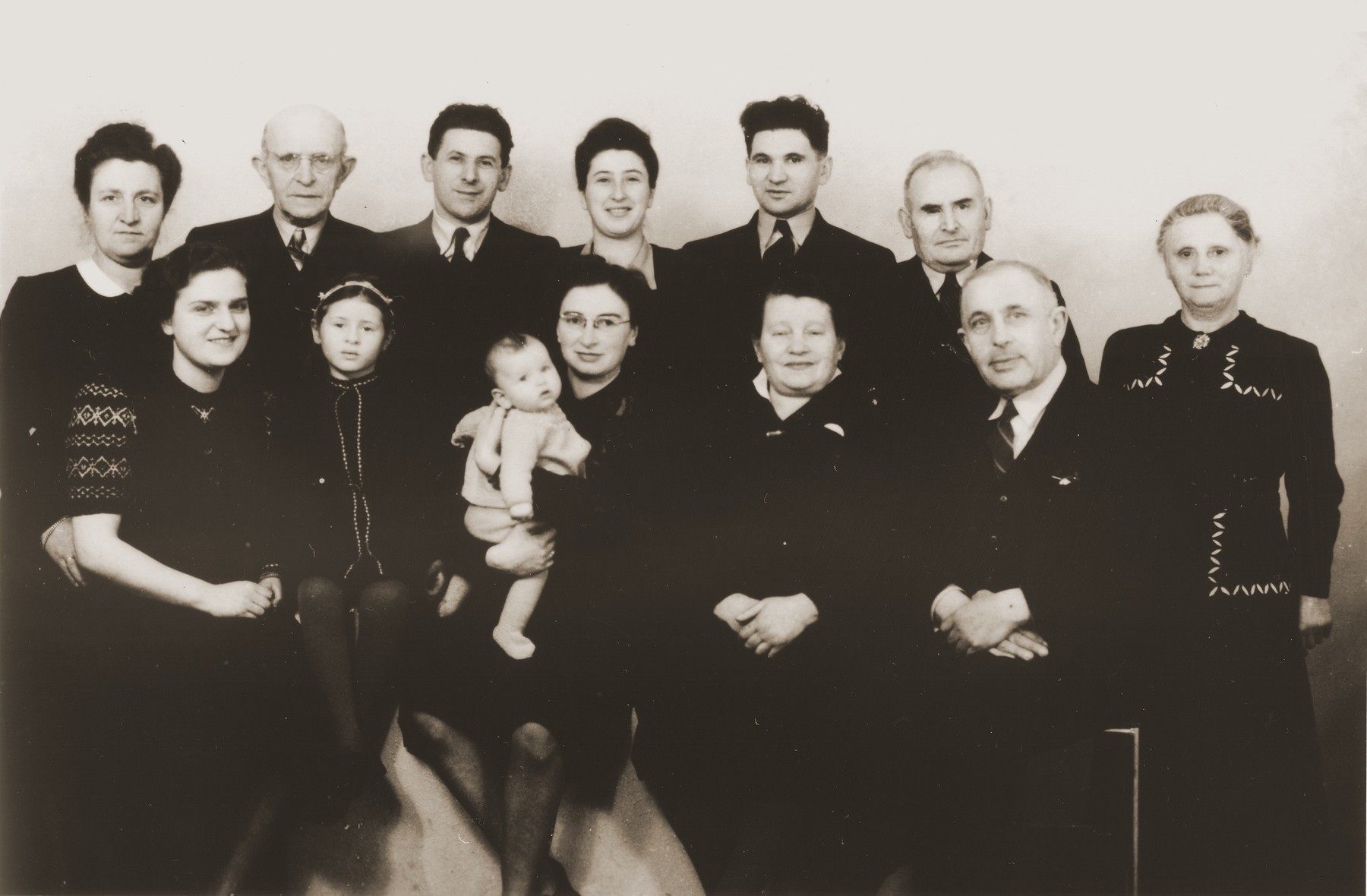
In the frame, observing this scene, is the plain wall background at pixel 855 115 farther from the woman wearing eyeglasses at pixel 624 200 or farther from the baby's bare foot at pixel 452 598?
the baby's bare foot at pixel 452 598

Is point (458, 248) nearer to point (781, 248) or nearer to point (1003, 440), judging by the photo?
point (781, 248)

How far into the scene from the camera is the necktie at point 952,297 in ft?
10.6

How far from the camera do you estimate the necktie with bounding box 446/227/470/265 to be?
10.8 ft

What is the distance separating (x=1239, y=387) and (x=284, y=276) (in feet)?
8.76

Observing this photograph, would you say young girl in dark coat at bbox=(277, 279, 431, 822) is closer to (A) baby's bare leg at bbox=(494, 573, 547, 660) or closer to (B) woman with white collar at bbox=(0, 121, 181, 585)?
(A) baby's bare leg at bbox=(494, 573, 547, 660)

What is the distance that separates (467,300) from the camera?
10.6ft

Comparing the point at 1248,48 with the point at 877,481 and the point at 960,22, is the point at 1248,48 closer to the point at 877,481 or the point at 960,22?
the point at 960,22

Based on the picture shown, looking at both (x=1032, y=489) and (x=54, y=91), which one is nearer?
(x=1032, y=489)

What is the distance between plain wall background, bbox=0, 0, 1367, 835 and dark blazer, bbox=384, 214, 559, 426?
9 centimetres

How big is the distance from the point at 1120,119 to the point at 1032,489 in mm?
1123

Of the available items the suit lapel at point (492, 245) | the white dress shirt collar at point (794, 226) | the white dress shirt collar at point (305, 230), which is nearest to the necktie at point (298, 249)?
the white dress shirt collar at point (305, 230)

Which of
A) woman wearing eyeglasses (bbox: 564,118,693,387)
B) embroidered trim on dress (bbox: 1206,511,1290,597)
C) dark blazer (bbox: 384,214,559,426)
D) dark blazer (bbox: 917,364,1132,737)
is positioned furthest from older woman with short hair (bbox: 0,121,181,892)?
embroidered trim on dress (bbox: 1206,511,1290,597)

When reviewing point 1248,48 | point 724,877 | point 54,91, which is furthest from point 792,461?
point 54,91

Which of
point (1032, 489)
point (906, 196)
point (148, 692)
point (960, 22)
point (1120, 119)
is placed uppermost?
point (960, 22)
